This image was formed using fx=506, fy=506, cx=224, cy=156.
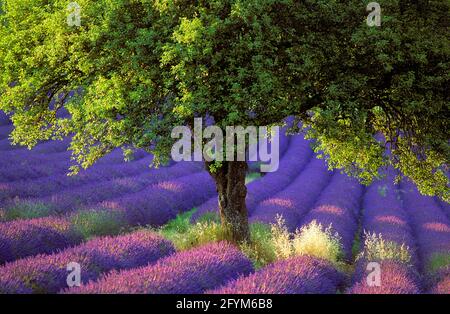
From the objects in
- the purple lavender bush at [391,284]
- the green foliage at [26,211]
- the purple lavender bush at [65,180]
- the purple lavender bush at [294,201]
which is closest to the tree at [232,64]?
the purple lavender bush at [391,284]

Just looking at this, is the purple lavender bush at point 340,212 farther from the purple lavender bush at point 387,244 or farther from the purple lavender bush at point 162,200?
the purple lavender bush at point 162,200

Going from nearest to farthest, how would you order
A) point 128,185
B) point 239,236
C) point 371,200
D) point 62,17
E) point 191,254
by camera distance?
point 191,254, point 62,17, point 239,236, point 128,185, point 371,200

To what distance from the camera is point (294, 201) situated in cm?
1752

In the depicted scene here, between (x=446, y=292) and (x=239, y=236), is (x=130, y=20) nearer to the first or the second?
(x=239, y=236)

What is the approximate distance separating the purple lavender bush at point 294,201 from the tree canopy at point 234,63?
5411 millimetres

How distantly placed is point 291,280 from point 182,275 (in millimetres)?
1487

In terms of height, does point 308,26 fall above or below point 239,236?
above

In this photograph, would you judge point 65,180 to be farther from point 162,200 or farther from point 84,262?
point 84,262

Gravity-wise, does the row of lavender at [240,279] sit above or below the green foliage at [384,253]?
above

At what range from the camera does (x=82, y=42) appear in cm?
900

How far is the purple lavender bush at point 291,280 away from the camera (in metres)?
6.18

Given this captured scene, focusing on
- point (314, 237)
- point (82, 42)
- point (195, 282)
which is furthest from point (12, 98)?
point (314, 237)

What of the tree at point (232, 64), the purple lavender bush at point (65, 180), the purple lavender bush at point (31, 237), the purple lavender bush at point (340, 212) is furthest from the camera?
the purple lavender bush at point (65, 180)

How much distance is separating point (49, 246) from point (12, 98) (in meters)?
2.77
